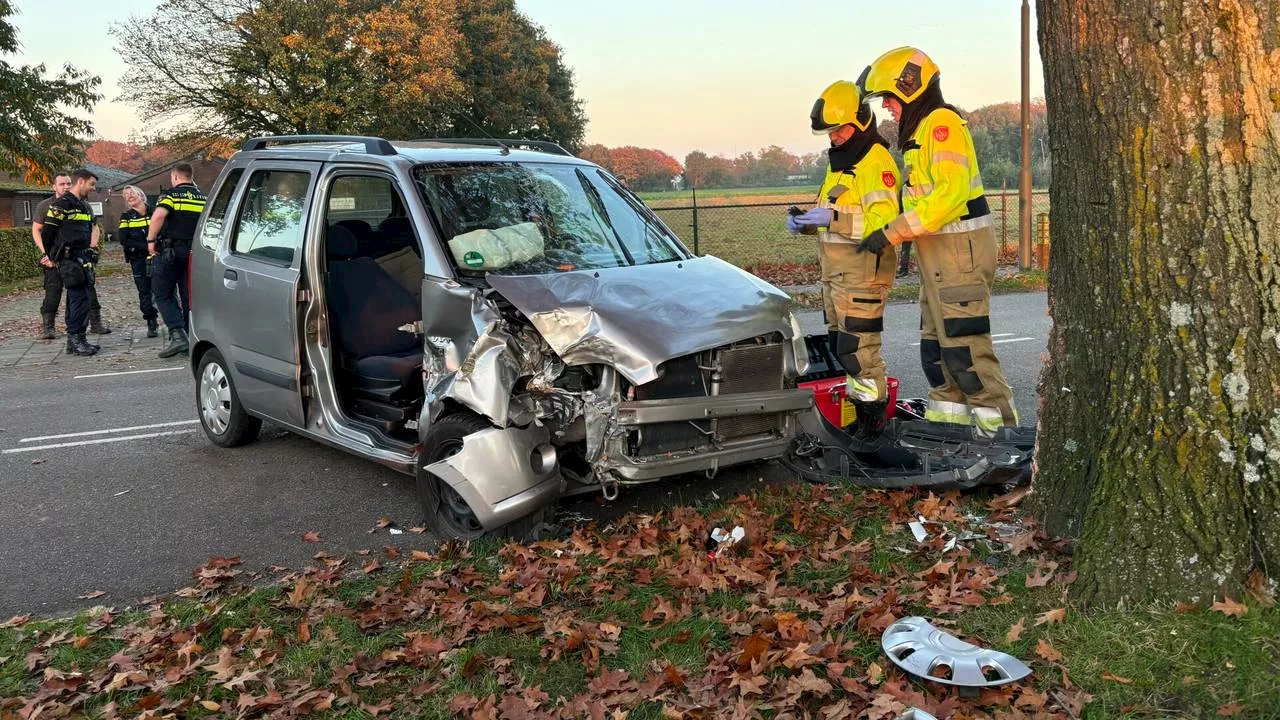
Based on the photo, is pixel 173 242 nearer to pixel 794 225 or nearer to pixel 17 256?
pixel 794 225

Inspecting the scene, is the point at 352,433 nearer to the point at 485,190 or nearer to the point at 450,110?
the point at 485,190

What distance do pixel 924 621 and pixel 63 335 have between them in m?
13.3

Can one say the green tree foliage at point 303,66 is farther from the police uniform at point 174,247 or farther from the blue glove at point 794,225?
the blue glove at point 794,225

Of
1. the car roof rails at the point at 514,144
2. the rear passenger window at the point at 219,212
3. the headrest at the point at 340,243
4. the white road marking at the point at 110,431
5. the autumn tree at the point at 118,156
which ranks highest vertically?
the autumn tree at the point at 118,156

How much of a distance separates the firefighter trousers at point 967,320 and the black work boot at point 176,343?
8858mm

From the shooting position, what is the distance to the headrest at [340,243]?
5.91m

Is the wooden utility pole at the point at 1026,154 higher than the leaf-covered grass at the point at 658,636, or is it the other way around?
the wooden utility pole at the point at 1026,154

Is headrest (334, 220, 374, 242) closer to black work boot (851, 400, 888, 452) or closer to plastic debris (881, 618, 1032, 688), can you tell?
black work boot (851, 400, 888, 452)

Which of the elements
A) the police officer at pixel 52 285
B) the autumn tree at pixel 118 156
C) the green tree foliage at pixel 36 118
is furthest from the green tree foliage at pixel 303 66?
the autumn tree at pixel 118 156

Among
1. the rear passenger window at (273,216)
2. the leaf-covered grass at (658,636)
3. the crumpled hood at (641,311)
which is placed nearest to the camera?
the leaf-covered grass at (658,636)

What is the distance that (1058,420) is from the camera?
13.2 ft

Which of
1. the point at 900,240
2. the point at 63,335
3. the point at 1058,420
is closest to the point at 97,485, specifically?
the point at 900,240

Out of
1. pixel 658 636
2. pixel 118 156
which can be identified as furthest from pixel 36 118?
pixel 118 156

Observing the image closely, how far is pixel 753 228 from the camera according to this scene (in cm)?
3653
